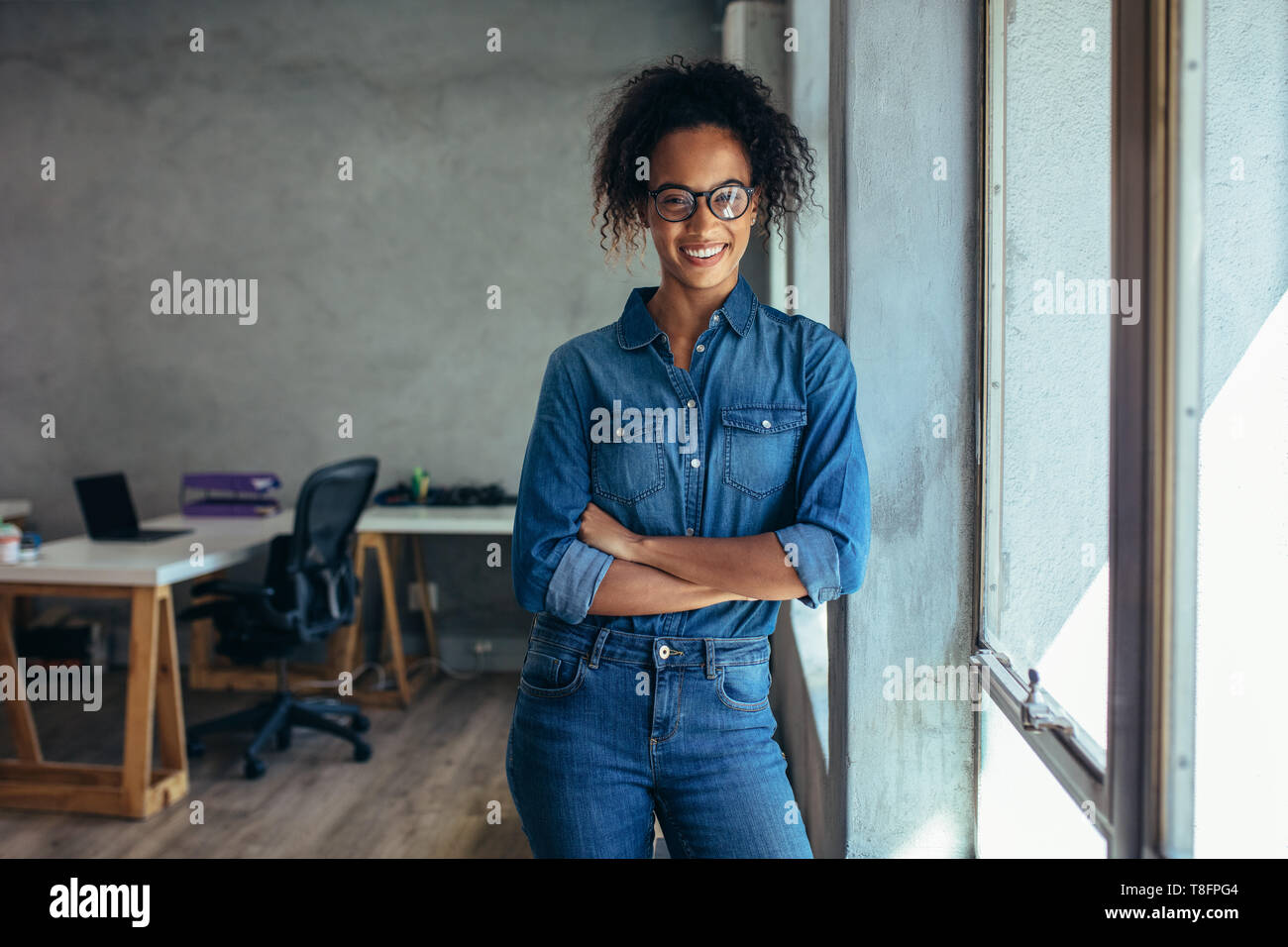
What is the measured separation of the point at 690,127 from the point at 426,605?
378cm

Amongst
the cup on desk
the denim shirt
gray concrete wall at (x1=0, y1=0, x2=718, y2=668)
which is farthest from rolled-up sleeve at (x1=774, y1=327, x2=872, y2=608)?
gray concrete wall at (x1=0, y1=0, x2=718, y2=668)

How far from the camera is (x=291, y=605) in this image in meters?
3.42

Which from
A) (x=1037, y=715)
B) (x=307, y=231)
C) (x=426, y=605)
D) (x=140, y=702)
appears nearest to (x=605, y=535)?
(x=1037, y=715)

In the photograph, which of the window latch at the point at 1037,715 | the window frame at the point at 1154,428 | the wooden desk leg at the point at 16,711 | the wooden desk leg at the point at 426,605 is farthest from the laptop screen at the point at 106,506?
the window frame at the point at 1154,428

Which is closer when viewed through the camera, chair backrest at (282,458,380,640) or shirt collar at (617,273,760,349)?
shirt collar at (617,273,760,349)

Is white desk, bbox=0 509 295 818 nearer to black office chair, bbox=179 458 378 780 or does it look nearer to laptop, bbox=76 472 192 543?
black office chair, bbox=179 458 378 780

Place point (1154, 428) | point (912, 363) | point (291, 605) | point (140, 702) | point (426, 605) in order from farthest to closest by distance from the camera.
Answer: point (426, 605), point (291, 605), point (140, 702), point (912, 363), point (1154, 428)

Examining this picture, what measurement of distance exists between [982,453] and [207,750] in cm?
321

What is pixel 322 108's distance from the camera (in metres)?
4.65

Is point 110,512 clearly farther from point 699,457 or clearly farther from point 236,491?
point 699,457

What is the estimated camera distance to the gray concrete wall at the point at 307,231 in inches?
181

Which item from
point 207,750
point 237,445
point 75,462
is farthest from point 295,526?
point 75,462

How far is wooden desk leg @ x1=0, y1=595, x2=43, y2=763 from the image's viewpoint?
309 centimetres
